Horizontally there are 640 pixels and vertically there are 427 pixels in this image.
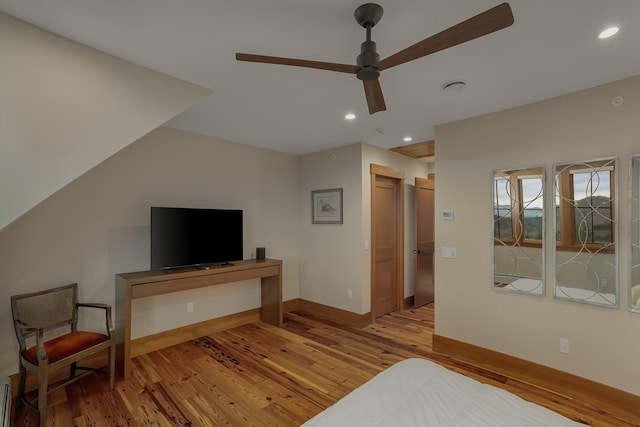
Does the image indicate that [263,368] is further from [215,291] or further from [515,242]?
[515,242]

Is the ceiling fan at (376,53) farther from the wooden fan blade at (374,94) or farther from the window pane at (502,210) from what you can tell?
the window pane at (502,210)

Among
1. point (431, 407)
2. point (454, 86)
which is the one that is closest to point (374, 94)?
point (454, 86)

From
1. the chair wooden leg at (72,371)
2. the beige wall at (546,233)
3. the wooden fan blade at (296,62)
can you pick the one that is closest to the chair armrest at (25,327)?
the chair wooden leg at (72,371)

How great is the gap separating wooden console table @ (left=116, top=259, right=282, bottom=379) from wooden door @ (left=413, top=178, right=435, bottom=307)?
2278mm

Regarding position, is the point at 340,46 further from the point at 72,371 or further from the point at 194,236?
the point at 72,371

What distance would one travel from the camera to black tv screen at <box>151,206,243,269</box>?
3.07m

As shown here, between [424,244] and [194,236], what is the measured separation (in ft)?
11.5

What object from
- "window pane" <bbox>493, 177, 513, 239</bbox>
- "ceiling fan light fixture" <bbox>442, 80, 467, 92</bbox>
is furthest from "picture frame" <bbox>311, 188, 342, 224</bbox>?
"ceiling fan light fixture" <bbox>442, 80, 467, 92</bbox>

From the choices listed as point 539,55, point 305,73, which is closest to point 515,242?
point 539,55

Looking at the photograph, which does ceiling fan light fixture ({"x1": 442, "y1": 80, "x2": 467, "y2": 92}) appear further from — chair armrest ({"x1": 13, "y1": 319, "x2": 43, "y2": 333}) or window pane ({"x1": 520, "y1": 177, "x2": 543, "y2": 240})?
chair armrest ({"x1": 13, "y1": 319, "x2": 43, "y2": 333})

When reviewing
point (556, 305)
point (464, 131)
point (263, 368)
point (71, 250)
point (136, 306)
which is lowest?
point (263, 368)

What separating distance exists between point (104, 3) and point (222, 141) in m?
2.48

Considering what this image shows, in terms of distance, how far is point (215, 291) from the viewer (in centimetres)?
379

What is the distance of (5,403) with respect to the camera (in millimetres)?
1812
